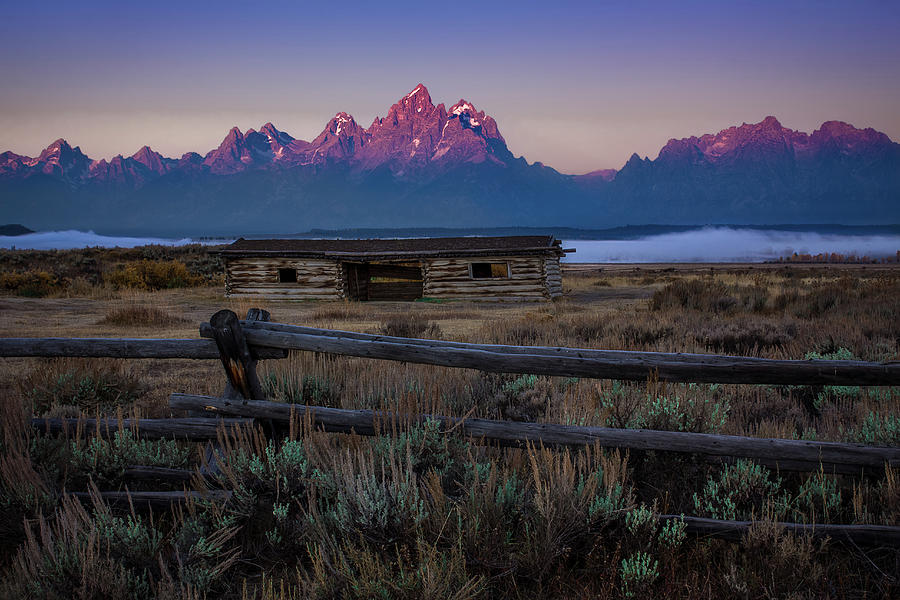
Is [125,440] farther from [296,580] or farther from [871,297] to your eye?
[871,297]

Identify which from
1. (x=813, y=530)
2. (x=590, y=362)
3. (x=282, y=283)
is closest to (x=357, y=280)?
(x=282, y=283)

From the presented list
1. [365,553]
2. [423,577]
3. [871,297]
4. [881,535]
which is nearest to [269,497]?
[365,553]

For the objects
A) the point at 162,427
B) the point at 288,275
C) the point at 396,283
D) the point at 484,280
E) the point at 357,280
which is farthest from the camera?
the point at 396,283

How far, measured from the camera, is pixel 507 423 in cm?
365

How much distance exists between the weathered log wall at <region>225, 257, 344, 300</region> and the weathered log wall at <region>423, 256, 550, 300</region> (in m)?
4.46

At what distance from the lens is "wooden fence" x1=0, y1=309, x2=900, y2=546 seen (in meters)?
3.29

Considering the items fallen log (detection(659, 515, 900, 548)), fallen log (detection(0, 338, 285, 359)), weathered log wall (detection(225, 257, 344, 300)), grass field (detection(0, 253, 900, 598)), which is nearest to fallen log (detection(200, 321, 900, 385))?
fallen log (detection(0, 338, 285, 359))

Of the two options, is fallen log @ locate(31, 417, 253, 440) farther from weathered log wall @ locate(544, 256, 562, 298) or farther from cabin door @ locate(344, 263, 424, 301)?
cabin door @ locate(344, 263, 424, 301)

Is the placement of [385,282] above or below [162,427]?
A: below

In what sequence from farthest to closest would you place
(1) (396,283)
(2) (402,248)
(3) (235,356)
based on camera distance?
(1) (396,283)
(2) (402,248)
(3) (235,356)

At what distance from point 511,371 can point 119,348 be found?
10.6 ft

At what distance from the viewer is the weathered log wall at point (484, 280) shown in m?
23.9

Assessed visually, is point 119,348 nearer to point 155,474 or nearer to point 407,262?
point 155,474

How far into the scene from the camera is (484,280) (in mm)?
24438
